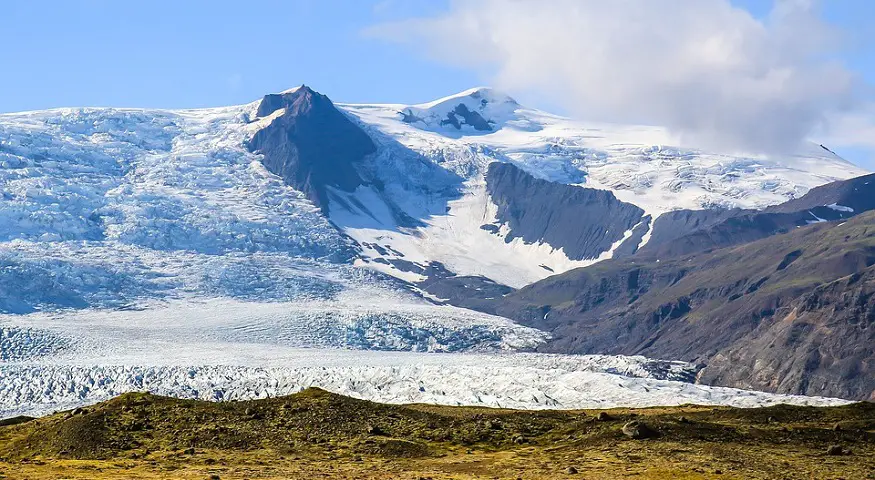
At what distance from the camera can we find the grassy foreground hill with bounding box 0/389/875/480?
59.6 m

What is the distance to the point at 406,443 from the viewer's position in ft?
222

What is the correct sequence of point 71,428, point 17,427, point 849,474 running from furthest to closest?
point 17,427, point 71,428, point 849,474

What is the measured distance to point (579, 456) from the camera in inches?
2498

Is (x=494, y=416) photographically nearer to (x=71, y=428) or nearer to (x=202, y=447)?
(x=202, y=447)

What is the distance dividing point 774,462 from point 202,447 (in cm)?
2953

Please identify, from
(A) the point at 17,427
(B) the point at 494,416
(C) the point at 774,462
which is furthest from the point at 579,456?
(A) the point at 17,427

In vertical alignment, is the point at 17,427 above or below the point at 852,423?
below

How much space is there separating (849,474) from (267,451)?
29.0 meters

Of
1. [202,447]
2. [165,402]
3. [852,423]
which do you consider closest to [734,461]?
[852,423]

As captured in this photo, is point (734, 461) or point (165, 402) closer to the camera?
point (734, 461)

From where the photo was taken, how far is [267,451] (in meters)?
66.1

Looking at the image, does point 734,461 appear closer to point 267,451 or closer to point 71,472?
point 267,451

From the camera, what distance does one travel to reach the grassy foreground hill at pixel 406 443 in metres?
59.6

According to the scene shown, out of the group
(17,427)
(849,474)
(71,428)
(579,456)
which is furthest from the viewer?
(17,427)
